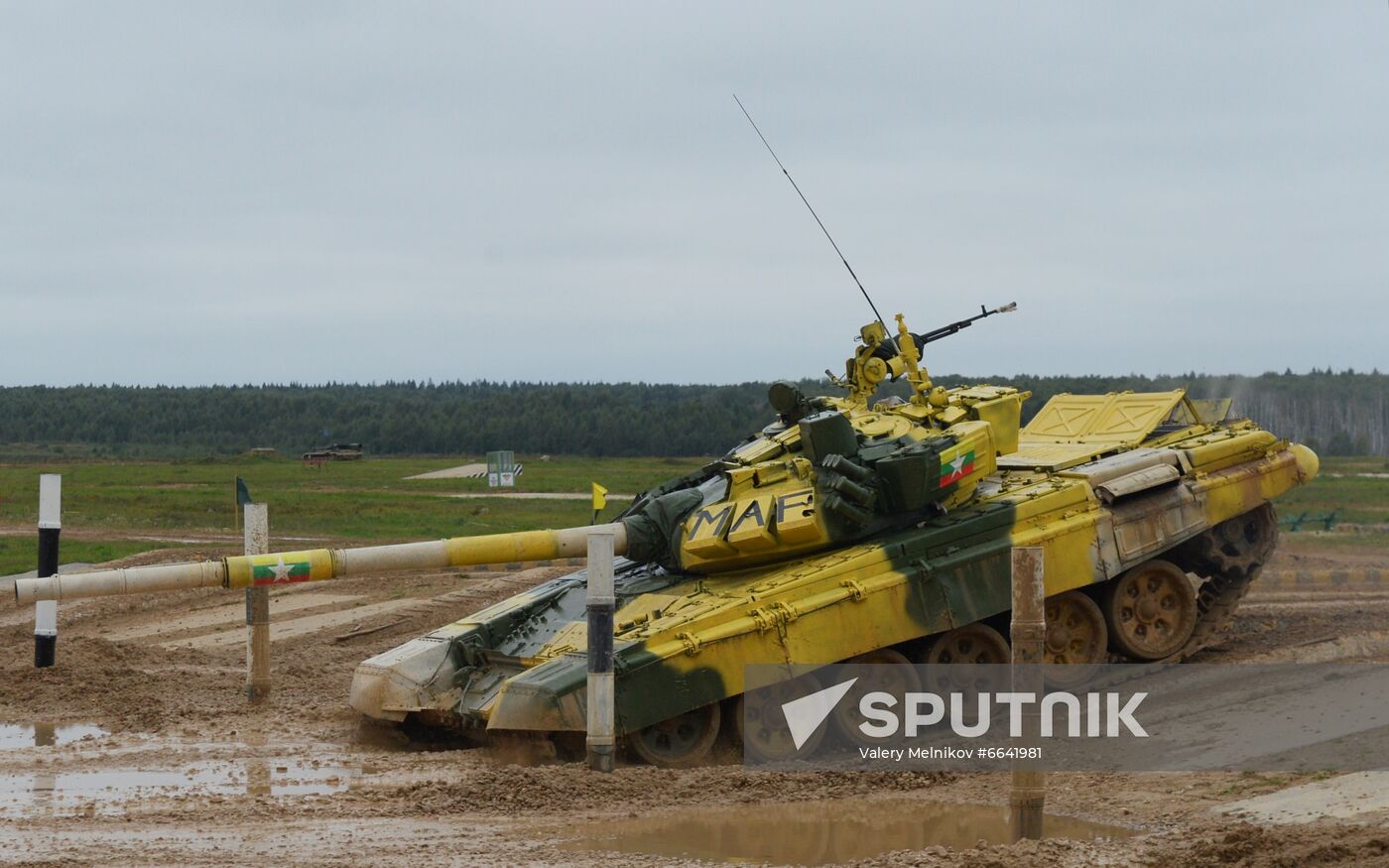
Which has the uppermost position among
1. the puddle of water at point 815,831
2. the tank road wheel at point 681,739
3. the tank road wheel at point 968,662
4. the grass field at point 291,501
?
the grass field at point 291,501

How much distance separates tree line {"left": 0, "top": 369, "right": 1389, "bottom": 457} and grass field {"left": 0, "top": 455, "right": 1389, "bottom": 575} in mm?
2722

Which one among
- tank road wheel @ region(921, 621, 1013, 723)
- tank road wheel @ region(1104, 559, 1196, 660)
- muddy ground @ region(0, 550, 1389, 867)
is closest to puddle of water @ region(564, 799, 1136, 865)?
muddy ground @ region(0, 550, 1389, 867)

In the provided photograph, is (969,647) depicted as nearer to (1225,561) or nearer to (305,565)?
(1225,561)

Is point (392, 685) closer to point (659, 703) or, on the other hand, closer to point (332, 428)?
point (659, 703)

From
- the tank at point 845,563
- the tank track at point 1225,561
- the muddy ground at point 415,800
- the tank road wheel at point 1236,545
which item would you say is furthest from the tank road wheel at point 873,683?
the tank road wheel at point 1236,545

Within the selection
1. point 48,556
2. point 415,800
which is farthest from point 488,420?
point 415,800

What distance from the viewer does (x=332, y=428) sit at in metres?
93.9

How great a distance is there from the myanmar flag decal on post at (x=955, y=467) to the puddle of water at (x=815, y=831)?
13.1 feet

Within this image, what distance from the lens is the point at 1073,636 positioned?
16203mm

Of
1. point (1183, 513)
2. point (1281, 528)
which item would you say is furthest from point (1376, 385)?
point (1183, 513)

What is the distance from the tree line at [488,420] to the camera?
63.7 m

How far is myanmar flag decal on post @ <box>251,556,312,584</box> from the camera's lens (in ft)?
43.5

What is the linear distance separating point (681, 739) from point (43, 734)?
18.5 ft

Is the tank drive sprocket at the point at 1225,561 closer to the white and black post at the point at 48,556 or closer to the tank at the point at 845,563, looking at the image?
the tank at the point at 845,563
